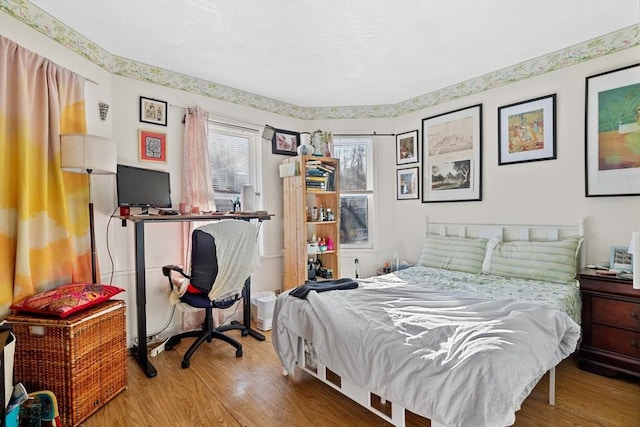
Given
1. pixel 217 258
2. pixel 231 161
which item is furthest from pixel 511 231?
pixel 231 161

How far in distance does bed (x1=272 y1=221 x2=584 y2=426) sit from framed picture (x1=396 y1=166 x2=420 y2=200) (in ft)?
3.73

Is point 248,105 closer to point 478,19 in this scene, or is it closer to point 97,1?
point 97,1

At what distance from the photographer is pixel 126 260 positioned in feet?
9.12

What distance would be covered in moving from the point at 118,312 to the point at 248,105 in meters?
2.53

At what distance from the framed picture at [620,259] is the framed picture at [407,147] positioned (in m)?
2.06

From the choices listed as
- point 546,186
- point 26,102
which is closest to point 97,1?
point 26,102

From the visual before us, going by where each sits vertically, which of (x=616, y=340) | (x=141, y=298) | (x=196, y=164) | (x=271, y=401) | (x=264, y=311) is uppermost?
(x=196, y=164)

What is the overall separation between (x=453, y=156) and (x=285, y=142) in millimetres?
2038

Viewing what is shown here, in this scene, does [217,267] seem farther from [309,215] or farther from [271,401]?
[309,215]

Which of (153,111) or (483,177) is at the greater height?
(153,111)

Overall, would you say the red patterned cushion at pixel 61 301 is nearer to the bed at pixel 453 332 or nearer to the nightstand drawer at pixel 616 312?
the bed at pixel 453 332

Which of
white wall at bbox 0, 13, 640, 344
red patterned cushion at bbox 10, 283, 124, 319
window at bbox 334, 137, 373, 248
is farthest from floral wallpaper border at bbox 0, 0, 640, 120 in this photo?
red patterned cushion at bbox 10, 283, 124, 319

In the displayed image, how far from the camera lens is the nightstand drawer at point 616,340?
2.15 meters

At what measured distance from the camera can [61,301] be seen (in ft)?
6.03
